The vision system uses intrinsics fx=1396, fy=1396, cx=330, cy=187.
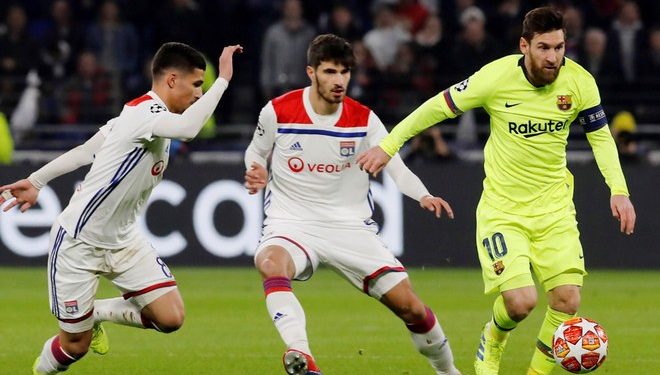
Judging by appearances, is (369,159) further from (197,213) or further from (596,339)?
(197,213)

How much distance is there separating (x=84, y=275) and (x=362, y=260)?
1672 millimetres

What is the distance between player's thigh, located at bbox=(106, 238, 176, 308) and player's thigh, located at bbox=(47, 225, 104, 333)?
0.13 metres

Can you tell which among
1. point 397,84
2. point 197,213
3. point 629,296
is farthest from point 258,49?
point 629,296

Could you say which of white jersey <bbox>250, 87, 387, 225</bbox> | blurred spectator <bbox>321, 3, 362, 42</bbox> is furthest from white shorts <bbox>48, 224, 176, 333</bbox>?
blurred spectator <bbox>321, 3, 362, 42</bbox>

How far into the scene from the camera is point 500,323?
867 cm

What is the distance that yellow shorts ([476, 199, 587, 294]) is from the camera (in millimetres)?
8375

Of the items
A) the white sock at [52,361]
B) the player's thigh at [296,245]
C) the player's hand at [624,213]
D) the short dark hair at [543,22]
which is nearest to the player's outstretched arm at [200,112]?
the player's thigh at [296,245]

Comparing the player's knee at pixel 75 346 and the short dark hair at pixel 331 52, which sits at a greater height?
the short dark hair at pixel 331 52

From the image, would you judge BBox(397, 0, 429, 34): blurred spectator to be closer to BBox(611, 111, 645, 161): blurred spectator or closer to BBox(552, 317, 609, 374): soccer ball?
BBox(611, 111, 645, 161): blurred spectator

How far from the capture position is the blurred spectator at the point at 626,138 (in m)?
16.2

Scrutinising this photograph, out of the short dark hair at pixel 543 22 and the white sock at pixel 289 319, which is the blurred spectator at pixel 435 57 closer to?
the short dark hair at pixel 543 22

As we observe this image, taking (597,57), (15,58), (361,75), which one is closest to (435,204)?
(361,75)

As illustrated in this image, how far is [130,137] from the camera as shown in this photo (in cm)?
810

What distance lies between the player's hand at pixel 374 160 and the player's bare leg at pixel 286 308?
78 cm
